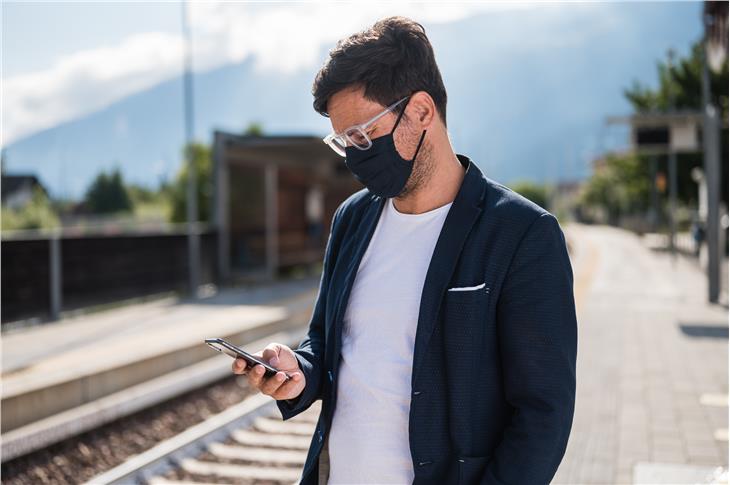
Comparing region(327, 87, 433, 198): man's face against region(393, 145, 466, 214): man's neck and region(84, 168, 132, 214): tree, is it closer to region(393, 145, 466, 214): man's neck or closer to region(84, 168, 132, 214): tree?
region(393, 145, 466, 214): man's neck

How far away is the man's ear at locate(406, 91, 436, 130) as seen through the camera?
226 cm

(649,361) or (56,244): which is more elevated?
(56,244)

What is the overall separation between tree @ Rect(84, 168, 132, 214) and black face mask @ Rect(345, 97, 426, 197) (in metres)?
98.4

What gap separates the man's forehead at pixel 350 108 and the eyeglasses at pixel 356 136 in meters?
0.01

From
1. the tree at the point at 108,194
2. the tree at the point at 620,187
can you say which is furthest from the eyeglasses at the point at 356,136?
the tree at the point at 108,194

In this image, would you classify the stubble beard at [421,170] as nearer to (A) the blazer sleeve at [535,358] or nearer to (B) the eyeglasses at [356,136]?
(B) the eyeglasses at [356,136]

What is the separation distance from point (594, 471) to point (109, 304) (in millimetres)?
13652

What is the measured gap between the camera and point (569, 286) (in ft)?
7.01

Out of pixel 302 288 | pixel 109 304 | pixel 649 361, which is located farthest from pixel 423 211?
pixel 302 288

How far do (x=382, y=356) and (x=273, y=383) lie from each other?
0.31 metres

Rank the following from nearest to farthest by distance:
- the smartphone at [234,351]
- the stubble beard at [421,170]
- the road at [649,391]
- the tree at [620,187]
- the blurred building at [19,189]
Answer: the smartphone at [234,351], the stubble beard at [421,170], the road at [649,391], the tree at [620,187], the blurred building at [19,189]

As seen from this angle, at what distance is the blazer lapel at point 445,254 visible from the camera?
2.15m

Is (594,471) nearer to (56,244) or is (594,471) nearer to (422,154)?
(422,154)

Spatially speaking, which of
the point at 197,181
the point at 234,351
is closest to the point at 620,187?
the point at 197,181
